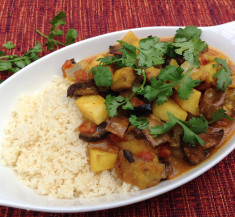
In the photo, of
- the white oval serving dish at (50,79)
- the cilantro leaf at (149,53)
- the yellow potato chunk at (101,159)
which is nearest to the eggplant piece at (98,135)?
the yellow potato chunk at (101,159)

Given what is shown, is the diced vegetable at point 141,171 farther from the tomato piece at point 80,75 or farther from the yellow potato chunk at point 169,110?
the tomato piece at point 80,75

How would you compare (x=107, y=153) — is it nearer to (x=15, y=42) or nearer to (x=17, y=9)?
(x=15, y=42)

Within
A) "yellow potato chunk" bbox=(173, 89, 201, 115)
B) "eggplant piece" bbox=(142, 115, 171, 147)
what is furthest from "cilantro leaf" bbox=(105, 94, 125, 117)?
"yellow potato chunk" bbox=(173, 89, 201, 115)

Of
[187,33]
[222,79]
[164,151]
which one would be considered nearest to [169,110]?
[164,151]

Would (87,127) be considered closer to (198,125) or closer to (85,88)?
(85,88)

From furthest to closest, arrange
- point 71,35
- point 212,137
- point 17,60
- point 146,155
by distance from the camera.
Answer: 1. point 71,35
2. point 17,60
3. point 212,137
4. point 146,155

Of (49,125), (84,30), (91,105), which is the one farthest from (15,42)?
(91,105)
